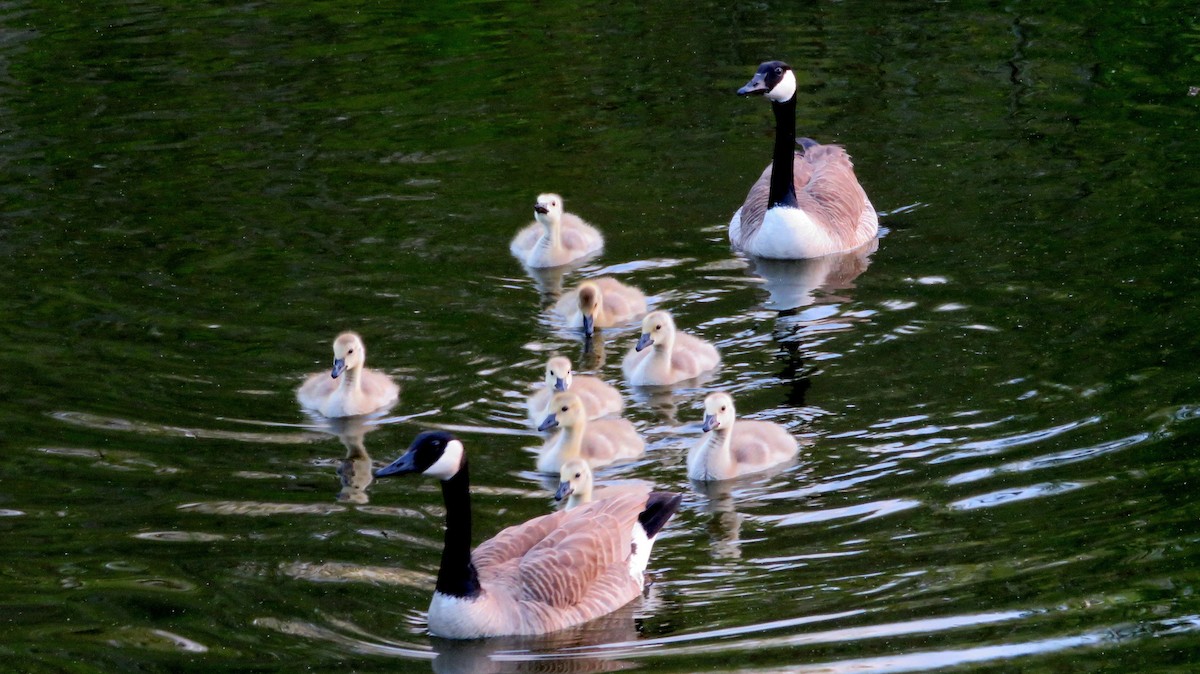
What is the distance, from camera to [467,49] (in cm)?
1808

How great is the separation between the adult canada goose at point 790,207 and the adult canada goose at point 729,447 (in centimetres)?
389

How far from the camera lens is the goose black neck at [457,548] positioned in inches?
279

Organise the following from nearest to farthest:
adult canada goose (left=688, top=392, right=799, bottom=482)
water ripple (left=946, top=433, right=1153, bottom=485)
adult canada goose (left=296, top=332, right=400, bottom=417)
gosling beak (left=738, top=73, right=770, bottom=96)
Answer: water ripple (left=946, top=433, right=1153, bottom=485)
adult canada goose (left=688, top=392, right=799, bottom=482)
adult canada goose (left=296, top=332, right=400, bottom=417)
gosling beak (left=738, top=73, right=770, bottom=96)

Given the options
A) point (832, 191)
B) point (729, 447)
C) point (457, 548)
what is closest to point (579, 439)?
point (729, 447)

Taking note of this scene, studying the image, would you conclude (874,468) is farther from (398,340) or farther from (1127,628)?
(398,340)

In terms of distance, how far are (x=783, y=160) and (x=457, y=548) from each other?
6.63 m

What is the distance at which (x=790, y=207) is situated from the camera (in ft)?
41.8

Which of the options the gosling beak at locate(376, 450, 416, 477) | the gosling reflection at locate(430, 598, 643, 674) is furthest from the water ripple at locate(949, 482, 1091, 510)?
the gosling beak at locate(376, 450, 416, 477)

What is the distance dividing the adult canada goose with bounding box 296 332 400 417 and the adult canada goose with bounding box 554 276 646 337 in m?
1.48

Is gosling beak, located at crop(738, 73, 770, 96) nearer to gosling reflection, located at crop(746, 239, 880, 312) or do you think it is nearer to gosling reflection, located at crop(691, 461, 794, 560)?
gosling reflection, located at crop(746, 239, 880, 312)

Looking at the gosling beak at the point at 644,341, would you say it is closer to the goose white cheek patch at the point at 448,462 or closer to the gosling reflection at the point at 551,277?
the gosling reflection at the point at 551,277

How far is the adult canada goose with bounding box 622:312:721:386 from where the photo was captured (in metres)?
10.0

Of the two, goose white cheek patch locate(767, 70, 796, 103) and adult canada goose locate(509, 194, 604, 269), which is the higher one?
goose white cheek patch locate(767, 70, 796, 103)

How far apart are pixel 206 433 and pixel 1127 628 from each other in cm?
510
